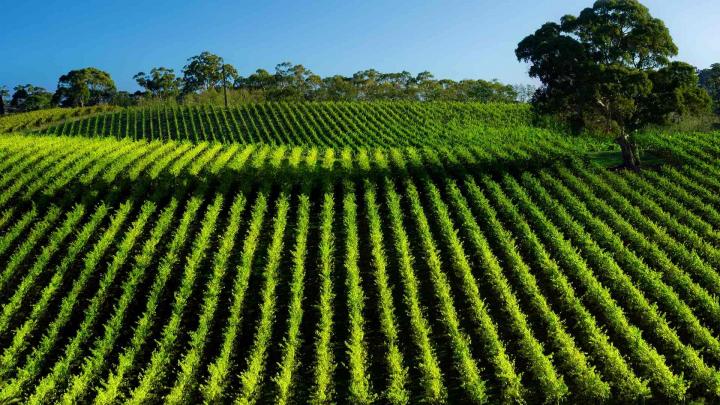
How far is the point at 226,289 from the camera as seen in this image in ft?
50.6

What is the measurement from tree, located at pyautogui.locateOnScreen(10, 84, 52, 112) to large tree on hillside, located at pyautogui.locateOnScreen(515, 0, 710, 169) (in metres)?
100

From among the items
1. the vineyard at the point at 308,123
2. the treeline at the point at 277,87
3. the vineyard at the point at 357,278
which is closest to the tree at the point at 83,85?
the treeline at the point at 277,87

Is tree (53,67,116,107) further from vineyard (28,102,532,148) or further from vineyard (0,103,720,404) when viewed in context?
vineyard (0,103,720,404)

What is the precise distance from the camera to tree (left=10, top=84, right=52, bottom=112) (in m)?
95.7

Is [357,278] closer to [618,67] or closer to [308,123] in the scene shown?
[618,67]

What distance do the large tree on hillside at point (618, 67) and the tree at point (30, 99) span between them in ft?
328

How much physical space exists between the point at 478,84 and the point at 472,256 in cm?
7938

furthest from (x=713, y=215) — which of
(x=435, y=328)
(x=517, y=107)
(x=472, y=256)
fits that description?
(x=517, y=107)

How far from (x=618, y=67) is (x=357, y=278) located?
1653 centimetres

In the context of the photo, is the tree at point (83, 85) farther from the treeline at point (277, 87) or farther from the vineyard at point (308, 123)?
the vineyard at point (308, 123)

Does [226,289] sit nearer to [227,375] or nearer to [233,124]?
[227,375]

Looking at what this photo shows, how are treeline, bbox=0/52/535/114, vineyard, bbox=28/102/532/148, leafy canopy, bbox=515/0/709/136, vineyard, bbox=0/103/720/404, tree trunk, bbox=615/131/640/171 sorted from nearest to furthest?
1. vineyard, bbox=0/103/720/404
2. leafy canopy, bbox=515/0/709/136
3. tree trunk, bbox=615/131/640/171
4. vineyard, bbox=28/102/532/148
5. treeline, bbox=0/52/535/114

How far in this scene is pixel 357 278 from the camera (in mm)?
15117

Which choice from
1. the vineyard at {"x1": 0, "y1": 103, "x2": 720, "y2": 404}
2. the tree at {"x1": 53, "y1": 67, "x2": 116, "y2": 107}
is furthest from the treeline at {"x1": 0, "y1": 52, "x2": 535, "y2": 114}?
the vineyard at {"x1": 0, "y1": 103, "x2": 720, "y2": 404}
